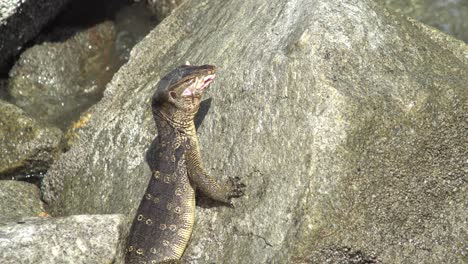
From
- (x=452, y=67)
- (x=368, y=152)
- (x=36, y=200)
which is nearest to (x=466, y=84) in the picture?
(x=452, y=67)

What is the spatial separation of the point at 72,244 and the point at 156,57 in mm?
3362

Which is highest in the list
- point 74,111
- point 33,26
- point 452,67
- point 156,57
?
point 452,67

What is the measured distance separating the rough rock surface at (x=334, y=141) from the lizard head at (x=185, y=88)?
31 centimetres

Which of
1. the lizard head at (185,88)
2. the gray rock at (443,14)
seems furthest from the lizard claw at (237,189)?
the gray rock at (443,14)

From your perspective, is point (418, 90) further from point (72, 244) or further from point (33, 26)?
point (33, 26)

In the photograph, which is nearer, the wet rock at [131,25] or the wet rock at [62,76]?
the wet rock at [62,76]

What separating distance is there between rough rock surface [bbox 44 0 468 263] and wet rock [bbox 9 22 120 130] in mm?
4196

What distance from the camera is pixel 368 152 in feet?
22.6

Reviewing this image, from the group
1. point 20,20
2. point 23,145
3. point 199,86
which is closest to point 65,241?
point 199,86

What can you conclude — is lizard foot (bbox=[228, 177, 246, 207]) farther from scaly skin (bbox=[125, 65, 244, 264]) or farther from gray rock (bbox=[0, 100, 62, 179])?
gray rock (bbox=[0, 100, 62, 179])

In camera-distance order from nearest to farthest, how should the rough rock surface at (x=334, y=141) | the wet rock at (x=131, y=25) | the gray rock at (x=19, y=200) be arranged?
the rough rock surface at (x=334, y=141), the gray rock at (x=19, y=200), the wet rock at (x=131, y=25)

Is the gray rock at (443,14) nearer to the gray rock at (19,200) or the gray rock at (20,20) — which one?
the gray rock at (20,20)

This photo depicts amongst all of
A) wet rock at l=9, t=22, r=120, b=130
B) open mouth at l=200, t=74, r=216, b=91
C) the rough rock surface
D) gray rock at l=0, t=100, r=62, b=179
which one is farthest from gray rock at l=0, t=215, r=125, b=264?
wet rock at l=9, t=22, r=120, b=130

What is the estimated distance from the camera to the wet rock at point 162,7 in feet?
41.3
